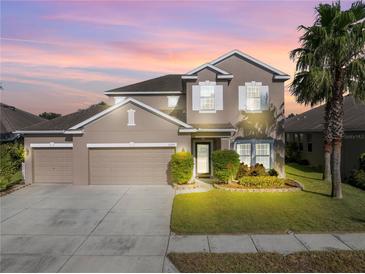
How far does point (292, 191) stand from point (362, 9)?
8523 mm

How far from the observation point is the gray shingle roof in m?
21.8

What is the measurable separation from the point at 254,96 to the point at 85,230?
1288cm

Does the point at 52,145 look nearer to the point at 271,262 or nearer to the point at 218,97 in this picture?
the point at 218,97

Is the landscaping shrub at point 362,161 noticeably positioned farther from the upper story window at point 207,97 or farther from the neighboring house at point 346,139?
the upper story window at point 207,97

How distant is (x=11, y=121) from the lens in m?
27.8

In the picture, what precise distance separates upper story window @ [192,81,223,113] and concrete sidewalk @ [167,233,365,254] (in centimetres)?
1049

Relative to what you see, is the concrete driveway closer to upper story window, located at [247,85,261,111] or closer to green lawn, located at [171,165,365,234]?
green lawn, located at [171,165,365,234]

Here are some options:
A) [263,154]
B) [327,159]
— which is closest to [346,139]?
[327,159]

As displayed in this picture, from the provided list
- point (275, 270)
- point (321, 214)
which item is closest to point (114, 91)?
point (321, 214)

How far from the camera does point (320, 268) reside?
22.6 feet

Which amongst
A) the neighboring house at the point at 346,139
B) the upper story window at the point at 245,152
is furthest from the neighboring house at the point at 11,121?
the neighboring house at the point at 346,139

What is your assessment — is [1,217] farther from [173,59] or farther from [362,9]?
[362,9]

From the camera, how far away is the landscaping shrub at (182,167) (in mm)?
15844

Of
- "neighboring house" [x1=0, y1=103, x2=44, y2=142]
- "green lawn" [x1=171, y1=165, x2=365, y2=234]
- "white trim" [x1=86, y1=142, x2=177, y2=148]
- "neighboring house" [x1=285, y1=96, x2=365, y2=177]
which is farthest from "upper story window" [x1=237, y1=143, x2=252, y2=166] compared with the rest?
"neighboring house" [x1=0, y1=103, x2=44, y2=142]
